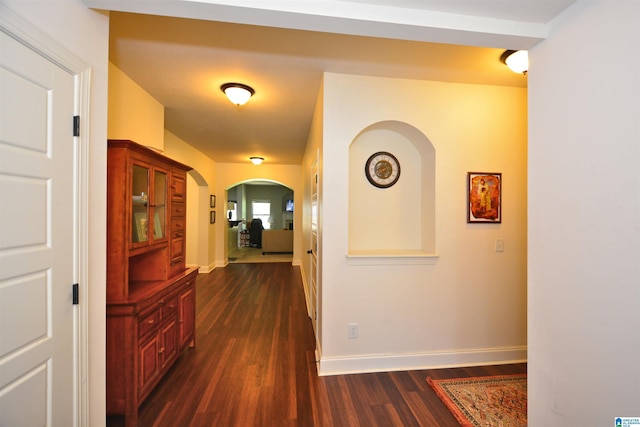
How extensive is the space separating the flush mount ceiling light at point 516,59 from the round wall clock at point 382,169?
1.16 metres

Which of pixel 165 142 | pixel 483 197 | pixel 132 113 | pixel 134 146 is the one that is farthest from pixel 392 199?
pixel 165 142

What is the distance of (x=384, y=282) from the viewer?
2.39 meters

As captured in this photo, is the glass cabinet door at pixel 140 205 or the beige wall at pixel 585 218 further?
the glass cabinet door at pixel 140 205

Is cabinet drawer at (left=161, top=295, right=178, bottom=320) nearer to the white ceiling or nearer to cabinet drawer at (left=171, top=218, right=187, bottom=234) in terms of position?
cabinet drawer at (left=171, top=218, right=187, bottom=234)

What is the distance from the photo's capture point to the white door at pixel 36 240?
90cm

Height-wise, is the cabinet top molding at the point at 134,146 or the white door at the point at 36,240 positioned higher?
the cabinet top molding at the point at 134,146

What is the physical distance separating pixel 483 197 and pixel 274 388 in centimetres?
261

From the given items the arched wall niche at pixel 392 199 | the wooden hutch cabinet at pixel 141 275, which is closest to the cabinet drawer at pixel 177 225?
the wooden hutch cabinet at pixel 141 275

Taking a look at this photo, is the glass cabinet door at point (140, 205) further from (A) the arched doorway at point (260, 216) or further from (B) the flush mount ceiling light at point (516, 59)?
(A) the arched doorway at point (260, 216)

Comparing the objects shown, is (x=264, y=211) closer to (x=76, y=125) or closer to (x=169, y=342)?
(x=169, y=342)

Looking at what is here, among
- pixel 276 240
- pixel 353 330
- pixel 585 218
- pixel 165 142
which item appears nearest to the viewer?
pixel 585 218

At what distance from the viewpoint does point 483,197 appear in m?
2.50

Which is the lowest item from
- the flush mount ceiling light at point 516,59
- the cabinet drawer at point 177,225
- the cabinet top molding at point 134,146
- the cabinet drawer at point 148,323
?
the cabinet drawer at point 148,323

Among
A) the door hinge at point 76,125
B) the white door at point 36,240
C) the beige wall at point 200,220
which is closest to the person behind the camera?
the white door at point 36,240
